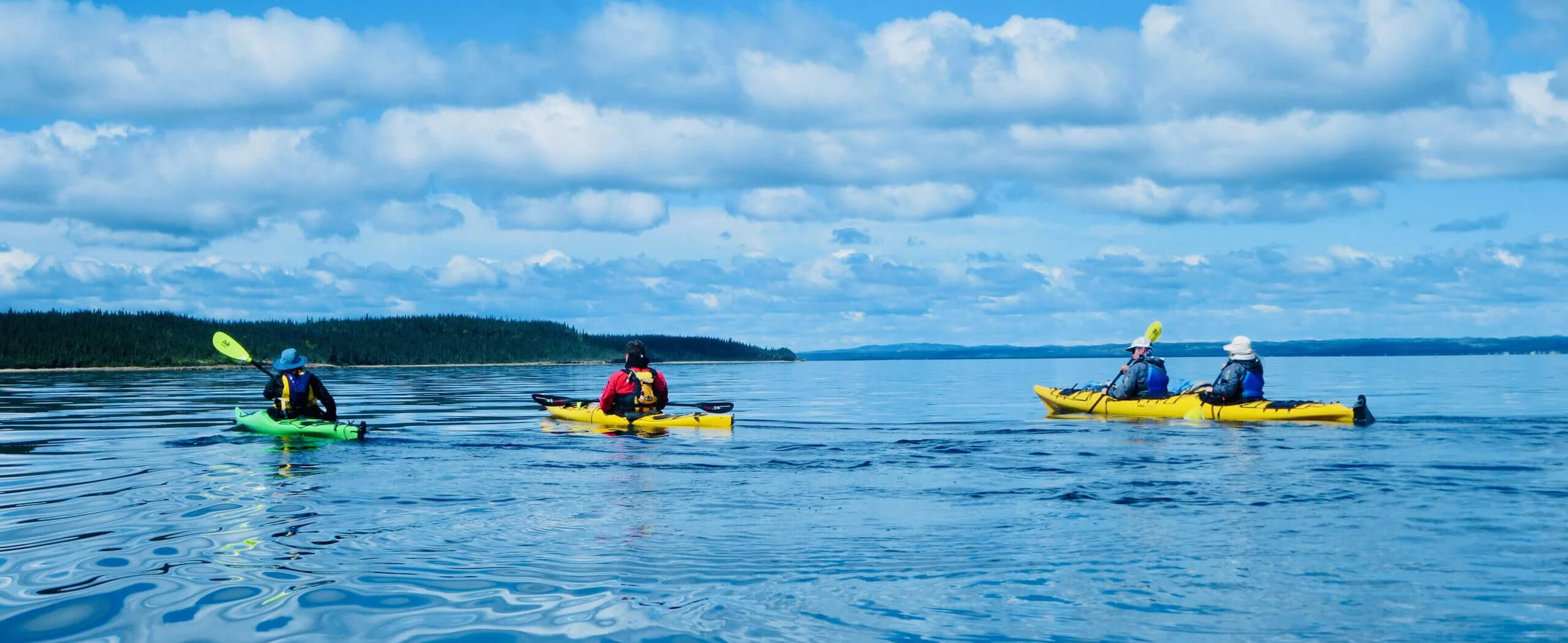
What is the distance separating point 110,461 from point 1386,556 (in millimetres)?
16914

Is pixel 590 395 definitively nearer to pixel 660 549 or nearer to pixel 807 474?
pixel 807 474

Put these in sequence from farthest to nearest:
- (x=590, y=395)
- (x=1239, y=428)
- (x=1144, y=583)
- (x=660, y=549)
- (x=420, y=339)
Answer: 1. (x=420, y=339)
2. (x=590, y=395)
3. (x=1239, y=428)
4. (x=660, y=549)
5. (x=1144, y=583)

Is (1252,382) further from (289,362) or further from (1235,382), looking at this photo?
(289,362)

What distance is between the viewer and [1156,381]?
28.2 meters

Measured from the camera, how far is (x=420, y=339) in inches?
5645

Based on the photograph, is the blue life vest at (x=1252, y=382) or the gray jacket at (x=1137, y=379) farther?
the gray jacket at (x=1137, y=379)

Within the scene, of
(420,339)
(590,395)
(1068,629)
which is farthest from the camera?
(420,339)

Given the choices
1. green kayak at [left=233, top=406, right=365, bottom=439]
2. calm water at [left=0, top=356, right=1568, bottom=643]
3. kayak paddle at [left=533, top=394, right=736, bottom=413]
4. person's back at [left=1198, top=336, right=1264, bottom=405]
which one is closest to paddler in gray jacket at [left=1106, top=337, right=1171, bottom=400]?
person's back at [left=1198, top=336, right=1264, bottom=405]

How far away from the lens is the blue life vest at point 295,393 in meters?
21.7

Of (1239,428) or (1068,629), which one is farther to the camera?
(1239,428)

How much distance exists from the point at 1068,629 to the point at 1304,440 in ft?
49.1

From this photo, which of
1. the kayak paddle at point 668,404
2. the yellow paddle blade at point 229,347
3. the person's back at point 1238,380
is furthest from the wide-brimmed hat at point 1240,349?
the yellow paddle blade at point 229,347

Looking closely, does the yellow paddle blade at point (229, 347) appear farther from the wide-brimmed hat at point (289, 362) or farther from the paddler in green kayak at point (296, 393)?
the wide-brimmed hat at point (289, 362)

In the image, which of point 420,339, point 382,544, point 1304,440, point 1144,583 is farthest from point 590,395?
point 420,339
